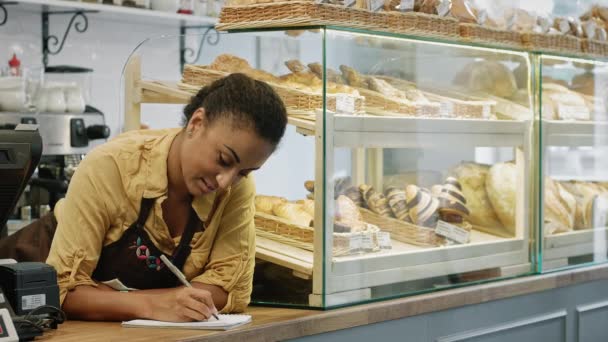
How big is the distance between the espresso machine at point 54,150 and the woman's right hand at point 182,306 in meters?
1.94

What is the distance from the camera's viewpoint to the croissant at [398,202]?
2.97 m

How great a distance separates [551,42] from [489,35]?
1.27ft

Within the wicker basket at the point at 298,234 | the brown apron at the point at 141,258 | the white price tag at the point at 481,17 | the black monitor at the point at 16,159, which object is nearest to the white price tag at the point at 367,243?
the wicker basket at the point at 298,234

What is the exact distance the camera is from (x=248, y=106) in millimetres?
2320

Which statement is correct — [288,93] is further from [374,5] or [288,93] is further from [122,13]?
[122,13]

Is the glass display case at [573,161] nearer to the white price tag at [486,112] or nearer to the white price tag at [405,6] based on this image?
the white price tag at [486,112]

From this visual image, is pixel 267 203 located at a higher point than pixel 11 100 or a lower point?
lower

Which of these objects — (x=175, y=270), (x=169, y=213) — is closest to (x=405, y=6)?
(x=169, y=213)

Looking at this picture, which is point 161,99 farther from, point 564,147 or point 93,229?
point 564,147

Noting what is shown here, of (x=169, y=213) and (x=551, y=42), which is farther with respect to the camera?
(x=551, y=42)

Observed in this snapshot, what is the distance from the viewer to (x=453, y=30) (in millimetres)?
3117

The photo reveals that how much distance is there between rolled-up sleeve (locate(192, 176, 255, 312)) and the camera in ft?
8.26

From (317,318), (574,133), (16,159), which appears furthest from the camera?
(574,133)

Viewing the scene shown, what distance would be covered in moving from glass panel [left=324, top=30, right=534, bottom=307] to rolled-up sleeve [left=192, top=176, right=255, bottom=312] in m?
0.21
